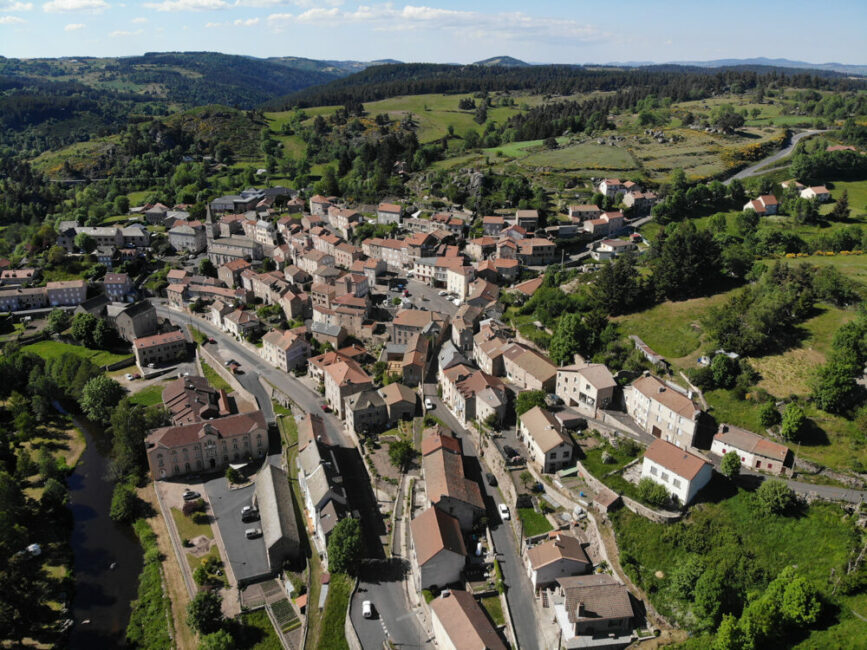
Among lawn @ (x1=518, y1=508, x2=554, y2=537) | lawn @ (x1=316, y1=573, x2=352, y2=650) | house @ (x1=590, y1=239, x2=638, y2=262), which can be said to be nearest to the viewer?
lawn @ (x1=316, y1=573, x2=352, y2=650)

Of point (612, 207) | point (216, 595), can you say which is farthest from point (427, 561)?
point (612, 207)

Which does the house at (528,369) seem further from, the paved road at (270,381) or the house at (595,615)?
the house at (595,615)

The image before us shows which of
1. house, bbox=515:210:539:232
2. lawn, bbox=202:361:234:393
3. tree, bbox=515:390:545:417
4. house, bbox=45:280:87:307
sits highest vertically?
house, bbox=515:210:539:232

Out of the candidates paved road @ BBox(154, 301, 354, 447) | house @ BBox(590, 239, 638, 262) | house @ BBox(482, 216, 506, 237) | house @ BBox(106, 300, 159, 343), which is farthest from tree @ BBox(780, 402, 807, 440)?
house @ BBox(106, 300, 159, 343)

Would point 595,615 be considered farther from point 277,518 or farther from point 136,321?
point 136,321

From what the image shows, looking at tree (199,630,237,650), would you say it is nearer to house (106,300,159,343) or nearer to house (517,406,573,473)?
house (517,406,573,473)

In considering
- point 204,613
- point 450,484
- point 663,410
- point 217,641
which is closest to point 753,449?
point 663,410

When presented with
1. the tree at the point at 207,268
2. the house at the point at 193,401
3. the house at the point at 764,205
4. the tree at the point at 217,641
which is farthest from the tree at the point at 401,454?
the house at the point at 764,205

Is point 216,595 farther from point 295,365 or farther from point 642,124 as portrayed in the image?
point 642,124
